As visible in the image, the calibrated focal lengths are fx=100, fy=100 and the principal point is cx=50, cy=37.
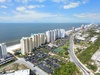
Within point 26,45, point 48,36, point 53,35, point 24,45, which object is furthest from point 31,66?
point 53,35

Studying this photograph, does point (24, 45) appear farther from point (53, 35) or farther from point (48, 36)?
point (53, 35)

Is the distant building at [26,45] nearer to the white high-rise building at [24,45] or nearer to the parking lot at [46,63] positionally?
the white high-rise building at [24,45]

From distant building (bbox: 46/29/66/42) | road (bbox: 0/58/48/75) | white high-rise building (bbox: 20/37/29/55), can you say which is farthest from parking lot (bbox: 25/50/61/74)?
distant building (bbox: 46/29/66/42)

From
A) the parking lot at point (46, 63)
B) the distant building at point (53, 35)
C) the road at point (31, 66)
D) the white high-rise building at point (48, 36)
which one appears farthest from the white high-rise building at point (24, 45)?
the distant building at point (53, 35)

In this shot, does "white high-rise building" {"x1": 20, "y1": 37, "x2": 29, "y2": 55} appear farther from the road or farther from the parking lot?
the road

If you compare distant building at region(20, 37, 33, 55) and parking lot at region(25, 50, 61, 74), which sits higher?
distant building at region(20, 37, 33, 55)

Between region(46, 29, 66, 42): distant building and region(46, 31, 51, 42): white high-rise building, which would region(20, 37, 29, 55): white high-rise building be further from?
region(46, 29, 66, 42): distant building

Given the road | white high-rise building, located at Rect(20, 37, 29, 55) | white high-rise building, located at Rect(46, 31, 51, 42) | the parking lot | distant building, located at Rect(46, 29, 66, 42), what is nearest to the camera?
the road

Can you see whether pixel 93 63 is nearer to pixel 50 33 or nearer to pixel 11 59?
pixel 11 59

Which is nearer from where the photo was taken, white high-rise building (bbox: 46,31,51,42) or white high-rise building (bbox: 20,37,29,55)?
white high-rise building (bbox: 20,37,29,55)

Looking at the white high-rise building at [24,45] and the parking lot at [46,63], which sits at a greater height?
the white high-rise building at [24,45]

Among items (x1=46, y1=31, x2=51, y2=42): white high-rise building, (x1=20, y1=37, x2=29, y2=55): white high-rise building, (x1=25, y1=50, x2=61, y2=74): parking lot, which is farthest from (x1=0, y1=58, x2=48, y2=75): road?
(x1=46, y1=31, x2=51, y2=42): white high-rise building

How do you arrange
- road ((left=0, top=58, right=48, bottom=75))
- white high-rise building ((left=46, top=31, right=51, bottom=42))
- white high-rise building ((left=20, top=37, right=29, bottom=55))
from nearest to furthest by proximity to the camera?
road ((left=0, top=58, right=48, bottom=75)) → white high-rise building ((left=20, top=37, right=29, bottom=55)) → white high-rise building ((left=46, top=31, right=51, bottom=42))
